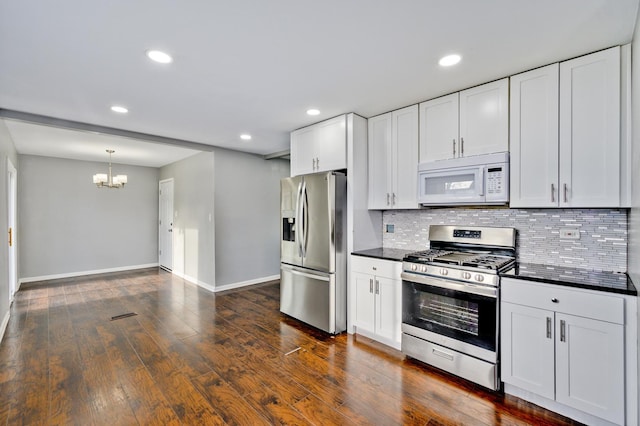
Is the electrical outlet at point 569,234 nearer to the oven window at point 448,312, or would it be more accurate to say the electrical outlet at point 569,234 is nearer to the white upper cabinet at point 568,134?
the white upper cabinet at point 568,134

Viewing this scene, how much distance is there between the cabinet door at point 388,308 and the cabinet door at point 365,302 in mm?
61

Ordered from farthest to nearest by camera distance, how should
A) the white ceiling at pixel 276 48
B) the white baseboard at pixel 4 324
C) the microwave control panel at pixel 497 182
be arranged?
the white baseboard at pixel 4 324, the microwave control panel at pixel 497 182, the white ceiling at pixel 276 48

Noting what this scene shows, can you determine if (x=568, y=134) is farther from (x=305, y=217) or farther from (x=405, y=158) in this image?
(x=305, y=217)

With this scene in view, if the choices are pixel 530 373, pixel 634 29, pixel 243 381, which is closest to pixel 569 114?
pixel 634 29

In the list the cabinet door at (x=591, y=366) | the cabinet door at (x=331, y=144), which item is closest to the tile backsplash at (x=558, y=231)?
the cabinet door at (x=591, y=366)

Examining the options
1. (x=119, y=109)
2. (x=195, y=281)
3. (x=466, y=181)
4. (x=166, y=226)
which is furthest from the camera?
(x=166, y=226)

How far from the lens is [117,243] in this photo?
21.9ft

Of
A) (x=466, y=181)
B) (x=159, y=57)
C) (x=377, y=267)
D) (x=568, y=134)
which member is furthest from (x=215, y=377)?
(x=568, y=134)

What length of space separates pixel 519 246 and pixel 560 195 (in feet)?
1.91

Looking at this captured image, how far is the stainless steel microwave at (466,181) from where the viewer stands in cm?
249

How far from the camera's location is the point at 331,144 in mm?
3514

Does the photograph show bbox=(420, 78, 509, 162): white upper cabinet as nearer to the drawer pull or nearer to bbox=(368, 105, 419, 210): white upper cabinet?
bbox=(368, 105, 419, 210): white upper cabinet

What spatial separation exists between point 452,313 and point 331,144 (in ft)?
7.01

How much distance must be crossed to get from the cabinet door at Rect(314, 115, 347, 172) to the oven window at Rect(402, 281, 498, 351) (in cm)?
153
